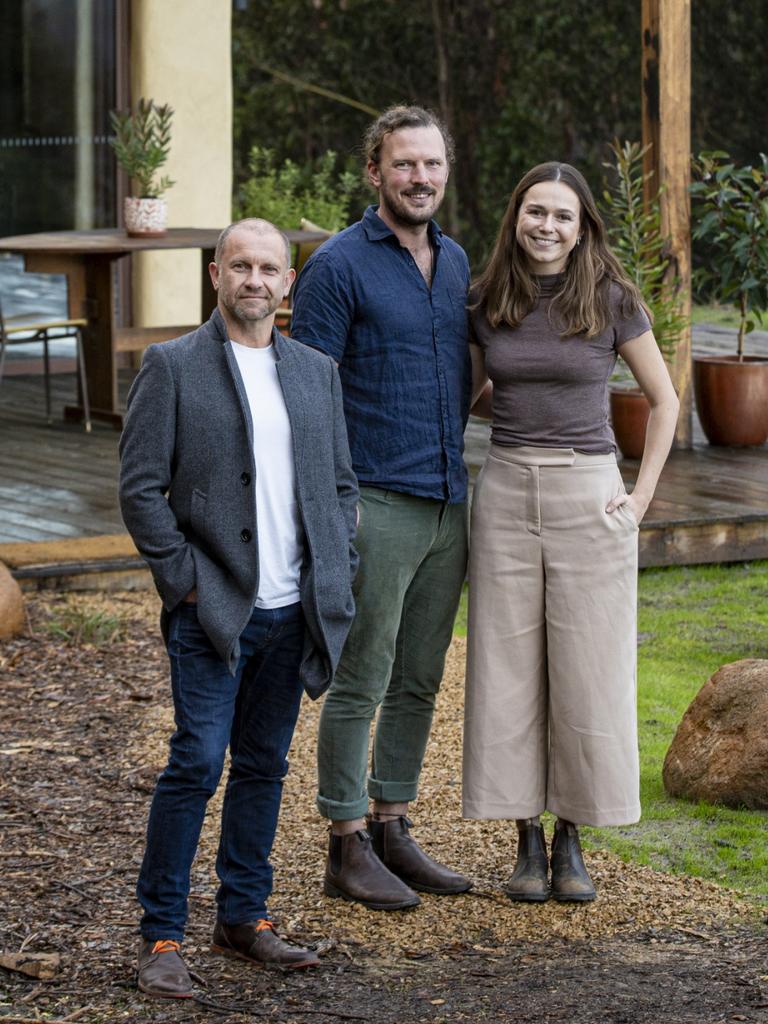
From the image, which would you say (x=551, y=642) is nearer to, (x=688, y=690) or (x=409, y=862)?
(x=409, y=862)

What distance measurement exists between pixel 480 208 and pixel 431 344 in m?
14.1

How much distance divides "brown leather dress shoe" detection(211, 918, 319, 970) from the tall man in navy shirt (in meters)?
0.36

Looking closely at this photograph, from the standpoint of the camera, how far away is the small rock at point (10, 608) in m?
5.89

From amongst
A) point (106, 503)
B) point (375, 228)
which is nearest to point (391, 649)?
point (375, 228)

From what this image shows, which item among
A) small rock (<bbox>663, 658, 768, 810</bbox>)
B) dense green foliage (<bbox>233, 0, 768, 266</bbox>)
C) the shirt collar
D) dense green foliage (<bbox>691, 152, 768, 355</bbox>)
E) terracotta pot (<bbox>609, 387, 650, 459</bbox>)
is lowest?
small rock (<bbox>663, 658, 768, 810</bbox>)

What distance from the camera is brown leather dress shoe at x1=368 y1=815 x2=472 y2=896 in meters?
3.84

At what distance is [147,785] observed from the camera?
183 inches

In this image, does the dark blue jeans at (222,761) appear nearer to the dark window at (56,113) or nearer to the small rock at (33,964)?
the small rock at (33,964)

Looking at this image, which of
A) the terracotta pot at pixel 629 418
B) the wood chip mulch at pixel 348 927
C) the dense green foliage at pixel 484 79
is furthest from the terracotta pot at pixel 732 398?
the dense green foliage at pixel 484 79

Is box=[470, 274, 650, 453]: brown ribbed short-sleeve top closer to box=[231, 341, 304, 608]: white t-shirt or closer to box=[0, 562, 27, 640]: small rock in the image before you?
box=[231, 341, 304, 608]: white t-shirt

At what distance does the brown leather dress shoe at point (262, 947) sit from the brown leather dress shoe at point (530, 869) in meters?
0.58

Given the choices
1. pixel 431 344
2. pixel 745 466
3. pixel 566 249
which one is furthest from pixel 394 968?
pixel 745 466

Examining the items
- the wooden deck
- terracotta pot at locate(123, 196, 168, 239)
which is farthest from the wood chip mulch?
terracotta pot at locate(123, 196, 168, 239)

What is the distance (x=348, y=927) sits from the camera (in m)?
3.66
